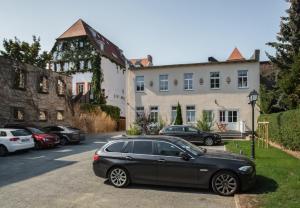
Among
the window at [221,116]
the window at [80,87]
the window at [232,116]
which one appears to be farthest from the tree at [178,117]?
the window at [80,87]

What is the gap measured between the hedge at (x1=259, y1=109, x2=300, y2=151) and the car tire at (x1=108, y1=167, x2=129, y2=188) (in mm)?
9308

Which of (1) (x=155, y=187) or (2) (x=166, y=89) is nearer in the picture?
(1) (x=155, y=187)

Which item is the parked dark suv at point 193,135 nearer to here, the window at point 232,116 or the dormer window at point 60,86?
the window at point 232,116

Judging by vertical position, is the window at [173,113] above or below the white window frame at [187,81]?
below

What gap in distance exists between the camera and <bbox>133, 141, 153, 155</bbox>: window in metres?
9.31

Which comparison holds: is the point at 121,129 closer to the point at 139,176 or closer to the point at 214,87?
the point at 214,87

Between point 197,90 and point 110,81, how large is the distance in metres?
18.6

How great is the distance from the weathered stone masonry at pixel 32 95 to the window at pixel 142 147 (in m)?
18.7

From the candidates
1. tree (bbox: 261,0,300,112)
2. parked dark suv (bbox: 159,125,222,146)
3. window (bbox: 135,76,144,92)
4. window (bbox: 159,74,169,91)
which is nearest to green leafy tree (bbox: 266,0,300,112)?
tree (bbox: 261,0,300,112)

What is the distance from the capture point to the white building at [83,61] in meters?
44.1

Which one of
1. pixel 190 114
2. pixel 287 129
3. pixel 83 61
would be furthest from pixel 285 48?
pixel 83 61

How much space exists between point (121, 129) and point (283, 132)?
86.8 ft

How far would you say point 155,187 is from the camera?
30.4 feet

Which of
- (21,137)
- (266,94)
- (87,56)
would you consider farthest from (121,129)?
(21,137)
